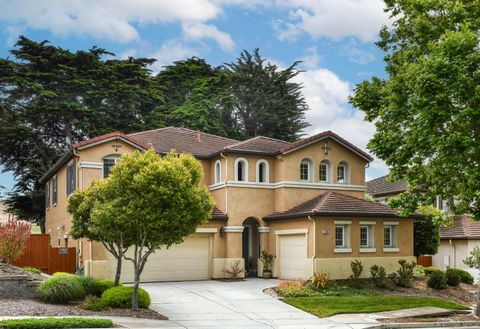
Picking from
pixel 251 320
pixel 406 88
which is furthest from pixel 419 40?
pixel 251 320

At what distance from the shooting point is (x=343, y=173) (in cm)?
3475

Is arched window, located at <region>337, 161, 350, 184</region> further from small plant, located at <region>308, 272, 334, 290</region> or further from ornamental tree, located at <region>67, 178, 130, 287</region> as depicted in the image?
ornamental tree, located at <region>67, 178, 130, 287</region>

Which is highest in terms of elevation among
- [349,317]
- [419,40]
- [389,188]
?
[419,40]

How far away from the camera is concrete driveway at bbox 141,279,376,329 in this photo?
2064 centimetres

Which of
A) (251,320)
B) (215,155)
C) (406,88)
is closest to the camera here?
(251,320)

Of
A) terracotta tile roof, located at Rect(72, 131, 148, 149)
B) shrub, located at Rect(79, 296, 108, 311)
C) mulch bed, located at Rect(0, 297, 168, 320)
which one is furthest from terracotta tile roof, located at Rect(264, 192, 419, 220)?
shrub, located at Rect(79, 296, 108, 311)

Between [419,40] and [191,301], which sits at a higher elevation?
[419,40]

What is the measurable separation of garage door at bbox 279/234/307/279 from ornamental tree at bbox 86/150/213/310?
10.3 metres

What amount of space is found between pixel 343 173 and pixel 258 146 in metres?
4.88

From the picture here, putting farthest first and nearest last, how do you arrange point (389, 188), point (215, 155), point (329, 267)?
1. point (389, 188)
2. point (215, 155)
3. point (329, 267)

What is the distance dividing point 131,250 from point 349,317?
1201 cm

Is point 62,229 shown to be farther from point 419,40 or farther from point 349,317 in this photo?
point 419,40

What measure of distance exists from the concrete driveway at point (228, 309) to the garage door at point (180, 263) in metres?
1.73

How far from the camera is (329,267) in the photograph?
1162 inches
